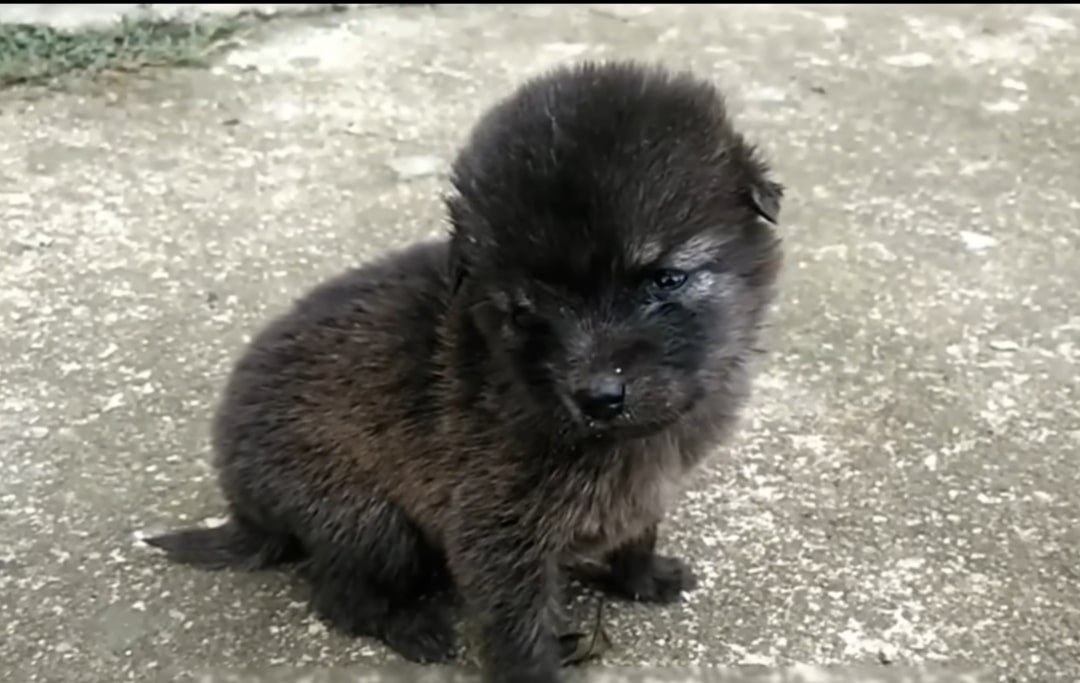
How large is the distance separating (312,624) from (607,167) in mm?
1104

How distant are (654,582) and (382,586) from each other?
52 centimetres

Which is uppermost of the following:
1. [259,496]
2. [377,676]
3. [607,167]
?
[607,167]

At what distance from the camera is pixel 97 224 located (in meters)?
4.40

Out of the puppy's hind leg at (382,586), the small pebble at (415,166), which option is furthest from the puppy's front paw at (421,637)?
the small pebble at (415,166)

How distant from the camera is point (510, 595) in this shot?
273 cm

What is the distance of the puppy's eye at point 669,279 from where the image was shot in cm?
247

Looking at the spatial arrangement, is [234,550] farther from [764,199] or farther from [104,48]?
[104,48]

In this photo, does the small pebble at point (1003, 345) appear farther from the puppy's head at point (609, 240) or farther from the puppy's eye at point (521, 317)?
the puppy's eye at point (521, 317)

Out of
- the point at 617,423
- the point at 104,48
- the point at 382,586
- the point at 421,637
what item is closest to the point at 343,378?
the point at 382,586

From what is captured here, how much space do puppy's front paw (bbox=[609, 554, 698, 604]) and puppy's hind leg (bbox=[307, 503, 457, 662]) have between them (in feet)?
1.12

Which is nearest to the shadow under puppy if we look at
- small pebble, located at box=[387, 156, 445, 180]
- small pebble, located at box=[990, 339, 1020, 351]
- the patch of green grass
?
small pebble, located at box=[990, 339, 1020, 351]

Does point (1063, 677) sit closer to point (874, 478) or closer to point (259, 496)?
point (874, 478)

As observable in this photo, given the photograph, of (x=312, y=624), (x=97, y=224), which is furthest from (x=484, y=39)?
(x=312, y=624)

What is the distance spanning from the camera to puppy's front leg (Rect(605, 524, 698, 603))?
119 inches
